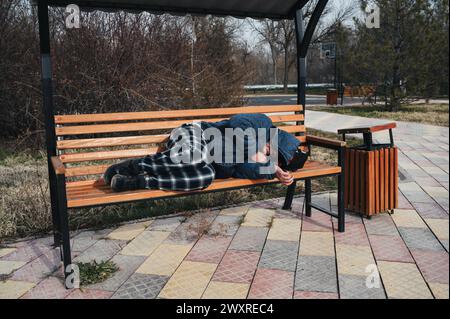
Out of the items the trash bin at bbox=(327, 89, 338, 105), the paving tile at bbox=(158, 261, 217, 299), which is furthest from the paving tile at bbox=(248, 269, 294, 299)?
the trash bin at bbox=(327, 89, 338, 105)

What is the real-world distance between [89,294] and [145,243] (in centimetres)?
86

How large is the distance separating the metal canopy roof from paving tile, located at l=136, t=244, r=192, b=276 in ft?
7.05

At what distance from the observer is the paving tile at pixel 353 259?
293 centimetres

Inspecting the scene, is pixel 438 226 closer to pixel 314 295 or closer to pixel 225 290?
pixel 314 295

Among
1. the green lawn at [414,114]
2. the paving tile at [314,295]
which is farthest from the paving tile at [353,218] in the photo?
the green lawn at [414,114]

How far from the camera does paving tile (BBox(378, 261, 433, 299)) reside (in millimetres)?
2588

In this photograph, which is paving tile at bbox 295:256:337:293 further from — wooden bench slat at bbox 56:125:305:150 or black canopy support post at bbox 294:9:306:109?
black canopy support post at bbox 294:9:306:109

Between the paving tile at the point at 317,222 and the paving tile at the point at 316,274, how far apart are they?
626 millimetres

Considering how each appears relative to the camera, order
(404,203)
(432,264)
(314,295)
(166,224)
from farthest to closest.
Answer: (404,203) < (166,224) < (432,264) < (314,295)

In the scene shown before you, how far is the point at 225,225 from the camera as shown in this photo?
388cm

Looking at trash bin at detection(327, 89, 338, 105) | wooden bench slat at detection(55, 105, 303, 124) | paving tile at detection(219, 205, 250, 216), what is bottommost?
paving tile at detection(219, 205, 250, 216)

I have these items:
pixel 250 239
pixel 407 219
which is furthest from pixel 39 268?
pixel 407 219
